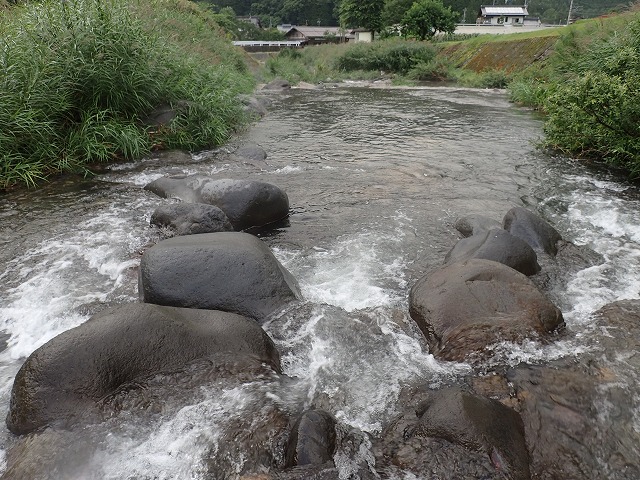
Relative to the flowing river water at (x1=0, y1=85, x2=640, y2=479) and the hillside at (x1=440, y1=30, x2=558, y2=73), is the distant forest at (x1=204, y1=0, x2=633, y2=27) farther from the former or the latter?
the flowing river water at (x1=0, y1=85, x2=640, y2=479)

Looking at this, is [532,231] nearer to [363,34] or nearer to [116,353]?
[116,353]

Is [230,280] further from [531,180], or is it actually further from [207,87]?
[207,87]

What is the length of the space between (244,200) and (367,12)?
59.1m

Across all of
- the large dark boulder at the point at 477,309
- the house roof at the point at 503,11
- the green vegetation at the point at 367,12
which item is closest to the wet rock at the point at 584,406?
the large dark boulder at the point at 477,309

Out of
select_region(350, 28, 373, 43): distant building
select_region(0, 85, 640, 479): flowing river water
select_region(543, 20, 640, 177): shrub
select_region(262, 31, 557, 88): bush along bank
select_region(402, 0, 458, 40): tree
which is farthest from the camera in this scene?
select_region(350, 28, 373, 43): distant building

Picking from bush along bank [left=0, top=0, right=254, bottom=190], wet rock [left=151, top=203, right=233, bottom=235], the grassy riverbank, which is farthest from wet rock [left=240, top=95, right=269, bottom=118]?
wet rock [left=151, top=203, right=233, bottom=235]

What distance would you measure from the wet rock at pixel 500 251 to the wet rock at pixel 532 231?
0.48m

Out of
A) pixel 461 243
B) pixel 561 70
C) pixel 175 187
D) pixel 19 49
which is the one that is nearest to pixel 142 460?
pixel 461 243

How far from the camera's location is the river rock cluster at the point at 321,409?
309 centimetres

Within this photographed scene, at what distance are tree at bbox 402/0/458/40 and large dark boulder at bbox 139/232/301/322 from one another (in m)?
53.6

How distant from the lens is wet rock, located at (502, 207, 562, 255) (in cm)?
617

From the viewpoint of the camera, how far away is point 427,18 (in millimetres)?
52438

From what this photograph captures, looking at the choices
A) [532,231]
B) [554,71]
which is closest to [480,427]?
[532,231]

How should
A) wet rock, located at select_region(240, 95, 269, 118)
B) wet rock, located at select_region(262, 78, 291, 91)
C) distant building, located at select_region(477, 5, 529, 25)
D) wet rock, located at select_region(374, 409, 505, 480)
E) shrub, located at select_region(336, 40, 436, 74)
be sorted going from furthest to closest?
distant building, located at select_region(477, 5, 529, 25) < shrub, located at select_region(336, 40, 436, 74) < wet rock, located at select_region(262, 78, 291, 91) < wet rock, located at select_region(240, 95, 269, 118) < wet rock, located at select_region(374, 409, 505, 480)
